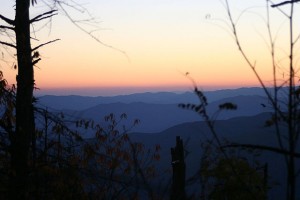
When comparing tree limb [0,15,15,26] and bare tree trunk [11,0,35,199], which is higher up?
tree limb [0,15,15,26]

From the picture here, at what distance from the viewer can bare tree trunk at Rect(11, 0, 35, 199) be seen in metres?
6.86

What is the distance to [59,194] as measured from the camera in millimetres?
7324

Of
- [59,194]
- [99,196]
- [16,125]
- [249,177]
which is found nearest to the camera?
[16,125]

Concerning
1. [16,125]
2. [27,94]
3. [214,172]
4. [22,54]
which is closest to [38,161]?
[16,125]

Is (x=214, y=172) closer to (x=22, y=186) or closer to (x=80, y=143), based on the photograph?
(x=80, y=143)

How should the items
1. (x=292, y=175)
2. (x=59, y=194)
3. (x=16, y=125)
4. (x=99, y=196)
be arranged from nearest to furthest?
(x=292, y=175) → (x=16, y=125) → (x=59, y=194) → (x=99, y=196)

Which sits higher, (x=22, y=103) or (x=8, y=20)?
(x=8, y=20)

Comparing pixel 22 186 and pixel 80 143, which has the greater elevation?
pixel 80 143

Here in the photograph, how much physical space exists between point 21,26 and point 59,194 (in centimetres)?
316

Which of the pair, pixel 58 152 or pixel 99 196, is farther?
pixel 99 196

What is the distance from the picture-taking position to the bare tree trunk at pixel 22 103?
6.86 metres

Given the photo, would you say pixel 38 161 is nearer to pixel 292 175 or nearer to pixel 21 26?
pixel 21 26

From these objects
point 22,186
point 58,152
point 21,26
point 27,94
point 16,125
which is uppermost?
point 21,26

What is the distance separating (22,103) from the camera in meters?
6.93
